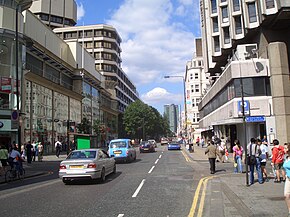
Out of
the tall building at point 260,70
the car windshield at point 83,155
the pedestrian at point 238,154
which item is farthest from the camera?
the tall building at point 260,70

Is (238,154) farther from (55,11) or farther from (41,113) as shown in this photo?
(55,11)

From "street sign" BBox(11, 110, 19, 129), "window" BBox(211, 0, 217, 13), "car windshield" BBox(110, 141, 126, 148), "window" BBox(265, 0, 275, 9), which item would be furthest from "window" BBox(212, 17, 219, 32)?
"street sign" BBox(11, 110, 19, 129)

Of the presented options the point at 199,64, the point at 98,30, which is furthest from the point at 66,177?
the point at 199,64

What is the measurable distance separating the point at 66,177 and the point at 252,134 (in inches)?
936

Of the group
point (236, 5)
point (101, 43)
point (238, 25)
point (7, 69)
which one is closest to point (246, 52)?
point (238, 25)

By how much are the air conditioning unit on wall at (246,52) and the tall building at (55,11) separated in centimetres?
5358

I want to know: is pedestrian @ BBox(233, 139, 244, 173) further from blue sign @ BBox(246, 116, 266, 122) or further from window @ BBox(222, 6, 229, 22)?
window @ BBox(222, 6, 229, 22)

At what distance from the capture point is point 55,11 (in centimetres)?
7481

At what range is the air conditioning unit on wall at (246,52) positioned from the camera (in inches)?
1258

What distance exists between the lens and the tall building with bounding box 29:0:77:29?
7212 cm

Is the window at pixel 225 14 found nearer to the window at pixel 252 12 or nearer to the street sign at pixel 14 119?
the window at pixel 252 12

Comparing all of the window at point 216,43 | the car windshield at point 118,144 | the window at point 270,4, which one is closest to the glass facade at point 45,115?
the car windshield at point 118,144

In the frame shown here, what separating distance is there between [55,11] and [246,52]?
5605cm

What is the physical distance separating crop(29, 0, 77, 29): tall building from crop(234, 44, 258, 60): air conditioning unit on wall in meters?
53.6
